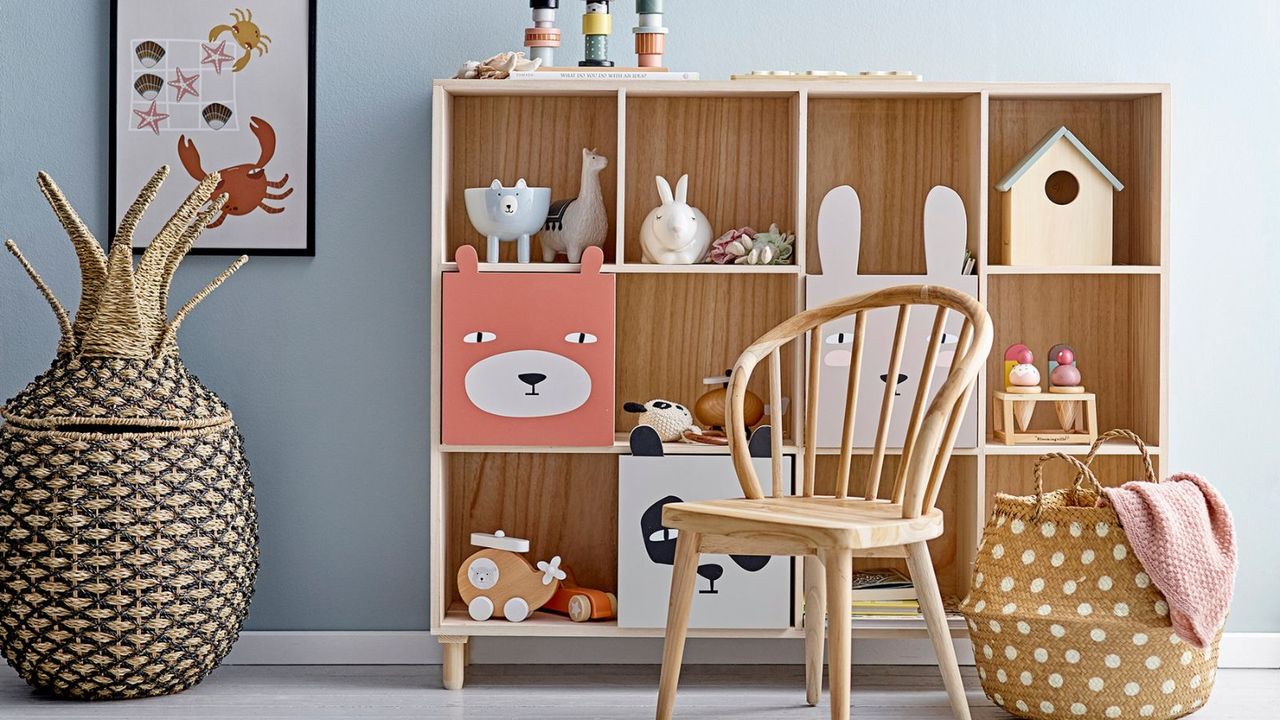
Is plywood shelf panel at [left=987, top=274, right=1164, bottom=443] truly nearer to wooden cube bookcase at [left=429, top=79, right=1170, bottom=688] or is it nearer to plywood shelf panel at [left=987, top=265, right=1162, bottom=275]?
wooden cube bookcase at [left=429, top=79, right=1170, bottom=688]

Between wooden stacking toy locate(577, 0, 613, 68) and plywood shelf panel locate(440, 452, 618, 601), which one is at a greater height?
wooden stacking toy locate(577, 0, 613, 68)

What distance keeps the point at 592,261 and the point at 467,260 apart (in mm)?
244

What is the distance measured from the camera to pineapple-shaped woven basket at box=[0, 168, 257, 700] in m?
2.12

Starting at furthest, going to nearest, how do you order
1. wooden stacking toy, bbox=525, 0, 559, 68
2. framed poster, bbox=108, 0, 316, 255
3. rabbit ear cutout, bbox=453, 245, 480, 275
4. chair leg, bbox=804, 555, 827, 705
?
framed poster, bbox=108, 0, 316, 255 → wooden stacking toy, bbox=525, 0, 559, 68 → rabbit ear cutout, bbox=453, 245, 480, 275 → chair leg, bbox=804, 555, 827, 705

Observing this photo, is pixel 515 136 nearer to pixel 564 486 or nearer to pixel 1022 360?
pixel 564 486

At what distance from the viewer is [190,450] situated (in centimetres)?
221

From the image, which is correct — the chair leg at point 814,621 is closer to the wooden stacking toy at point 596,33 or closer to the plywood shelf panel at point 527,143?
the plywood shelf panel at point 527,143

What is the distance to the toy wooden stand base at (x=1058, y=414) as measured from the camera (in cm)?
238

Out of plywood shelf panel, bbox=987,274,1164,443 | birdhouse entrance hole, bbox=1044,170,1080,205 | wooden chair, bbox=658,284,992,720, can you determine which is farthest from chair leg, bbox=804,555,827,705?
birdhouse entrance hole, bbox=1044,170,1080,205

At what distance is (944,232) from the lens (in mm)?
2363

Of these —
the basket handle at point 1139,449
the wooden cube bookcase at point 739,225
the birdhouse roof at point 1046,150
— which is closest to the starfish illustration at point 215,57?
the wooden cube bookcase at point 739,225

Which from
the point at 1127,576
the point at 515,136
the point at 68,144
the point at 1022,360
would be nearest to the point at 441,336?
the point at 515,136

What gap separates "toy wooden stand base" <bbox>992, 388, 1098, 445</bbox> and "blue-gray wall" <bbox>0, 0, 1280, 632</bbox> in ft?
1.01

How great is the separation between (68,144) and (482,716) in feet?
4.95
